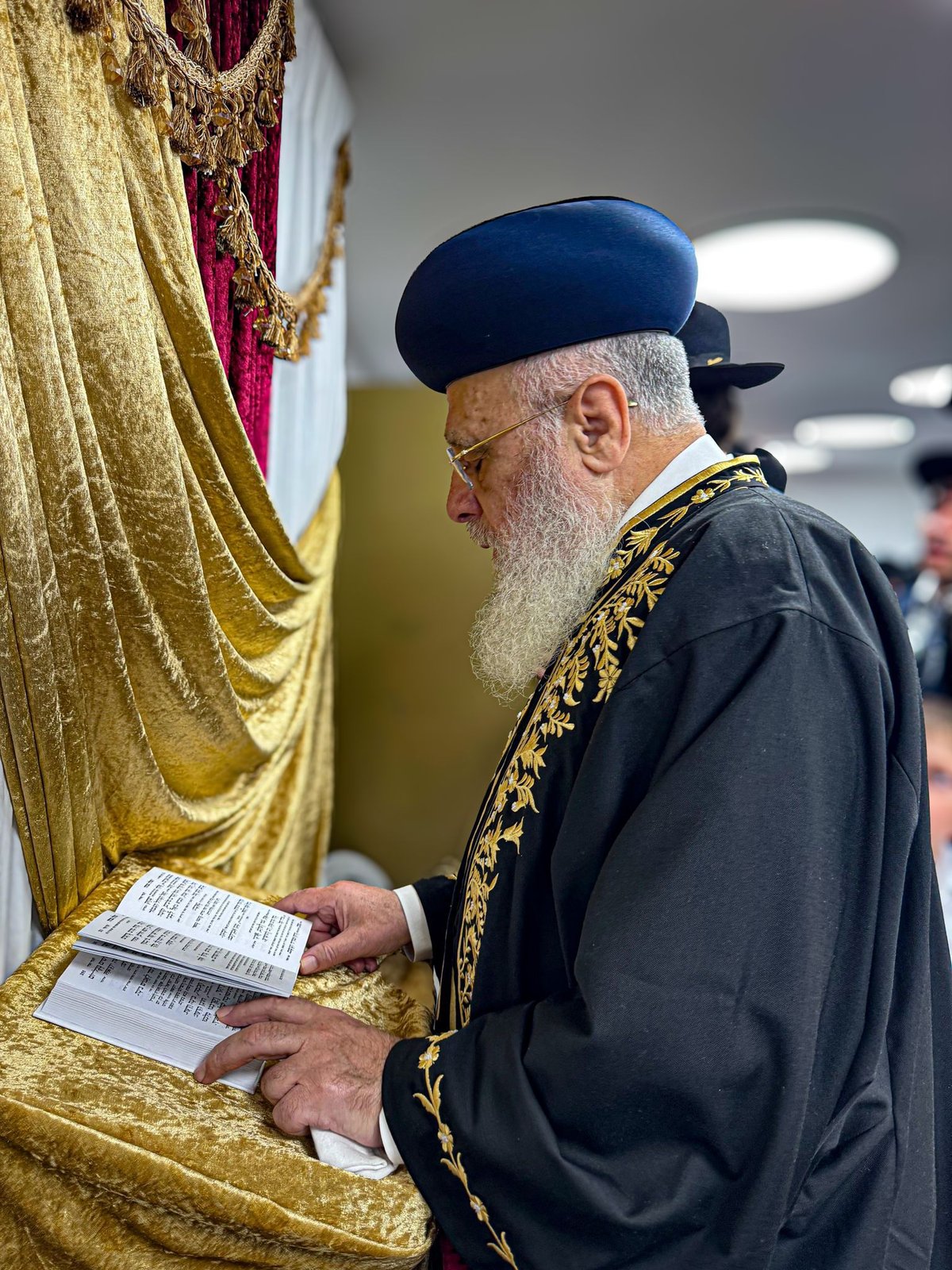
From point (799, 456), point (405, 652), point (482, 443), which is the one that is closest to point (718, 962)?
point (482, 443)

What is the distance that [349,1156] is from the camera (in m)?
1.01

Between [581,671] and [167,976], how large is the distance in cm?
65

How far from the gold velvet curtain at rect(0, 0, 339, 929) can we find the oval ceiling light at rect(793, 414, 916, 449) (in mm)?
6814

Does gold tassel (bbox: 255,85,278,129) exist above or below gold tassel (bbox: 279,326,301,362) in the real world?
above

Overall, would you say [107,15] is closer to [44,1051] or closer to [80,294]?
[80,294]

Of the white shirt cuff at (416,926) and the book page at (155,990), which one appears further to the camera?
the white shirt cuff at (416,926)

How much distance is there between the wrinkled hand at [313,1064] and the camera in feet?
3.35

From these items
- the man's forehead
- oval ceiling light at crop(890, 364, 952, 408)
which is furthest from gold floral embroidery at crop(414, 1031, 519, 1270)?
oval ceiling light at crop(890, 364, 952, 408)

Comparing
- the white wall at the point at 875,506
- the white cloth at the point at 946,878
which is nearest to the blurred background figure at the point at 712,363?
the white cloth at the point at 946,878

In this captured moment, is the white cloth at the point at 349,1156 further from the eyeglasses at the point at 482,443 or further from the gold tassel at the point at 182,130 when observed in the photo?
the gold tassel at the point at 182,130

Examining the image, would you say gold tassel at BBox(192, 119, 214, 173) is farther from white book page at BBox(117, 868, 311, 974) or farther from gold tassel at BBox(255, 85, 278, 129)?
white book page at BBox(117, 868, 311, 974)

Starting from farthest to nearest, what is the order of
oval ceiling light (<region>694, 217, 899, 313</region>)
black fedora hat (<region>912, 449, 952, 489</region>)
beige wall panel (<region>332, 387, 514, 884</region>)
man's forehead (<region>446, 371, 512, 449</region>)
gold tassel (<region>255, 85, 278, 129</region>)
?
oval ceiling light (<region>694, 217, 899, 313</region>) → beige wall panel (<region>332, 387, 514, 884</region>) → black fedora hat (<region>912, 449, 952, 489</region>) → gold tassel (<region>255, 85, 278, 129</region>) → man's forehead (<region>446, 371, 512, 449</region>)

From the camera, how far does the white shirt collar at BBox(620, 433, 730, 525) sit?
49.9 inches

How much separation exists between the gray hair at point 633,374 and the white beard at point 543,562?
85 mm
